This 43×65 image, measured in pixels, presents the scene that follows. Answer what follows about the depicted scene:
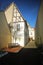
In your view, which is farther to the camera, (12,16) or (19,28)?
(12,16)

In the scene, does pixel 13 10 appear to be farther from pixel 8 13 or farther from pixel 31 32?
pixel 31 32

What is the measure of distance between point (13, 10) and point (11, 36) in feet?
11.4

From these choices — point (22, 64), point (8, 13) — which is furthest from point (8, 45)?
point (22, 64)

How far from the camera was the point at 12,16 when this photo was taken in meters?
19.1

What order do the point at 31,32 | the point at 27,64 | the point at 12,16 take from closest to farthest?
Answer: the point at 27,64 < the point at 12,16 < the point at 31,32

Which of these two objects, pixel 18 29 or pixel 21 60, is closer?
pixel 21 60

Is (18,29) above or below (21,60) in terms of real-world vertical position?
above

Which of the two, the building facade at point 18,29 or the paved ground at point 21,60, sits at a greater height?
the building facade at point 18,29

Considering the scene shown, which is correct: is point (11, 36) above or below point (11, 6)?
below

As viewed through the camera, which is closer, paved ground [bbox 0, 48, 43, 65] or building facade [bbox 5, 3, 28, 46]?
paved ground [bbox 0, 48, 43, 65]

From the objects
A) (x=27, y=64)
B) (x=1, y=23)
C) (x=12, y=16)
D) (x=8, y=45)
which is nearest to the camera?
(x=27, y=64)

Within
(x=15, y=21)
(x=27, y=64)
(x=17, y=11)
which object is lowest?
(x=27, y=64)

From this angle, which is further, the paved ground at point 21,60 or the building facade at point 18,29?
the building facade at point 18,29

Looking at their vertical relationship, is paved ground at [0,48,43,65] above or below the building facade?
below
